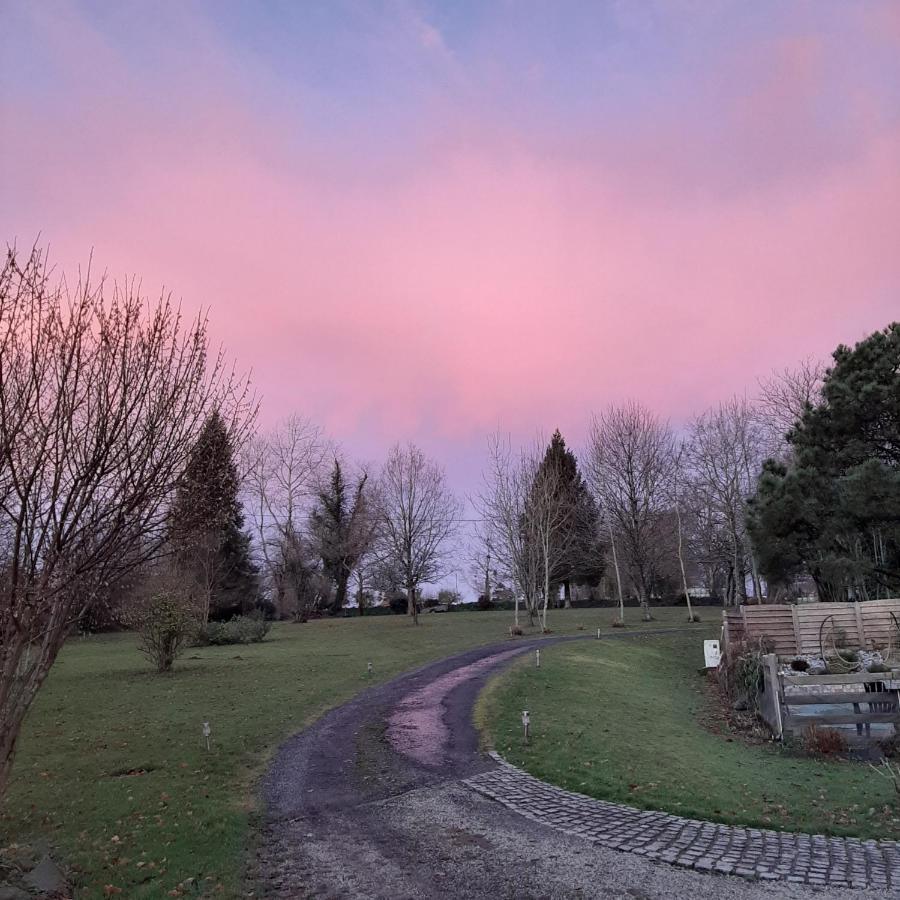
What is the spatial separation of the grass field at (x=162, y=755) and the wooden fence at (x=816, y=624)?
11.5 meters

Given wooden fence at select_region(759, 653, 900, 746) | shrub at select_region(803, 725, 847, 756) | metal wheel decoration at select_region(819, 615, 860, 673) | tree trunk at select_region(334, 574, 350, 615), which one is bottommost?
shrub at select_region(803, 725, 847, 756)

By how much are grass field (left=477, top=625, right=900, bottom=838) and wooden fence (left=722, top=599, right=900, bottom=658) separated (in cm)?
371

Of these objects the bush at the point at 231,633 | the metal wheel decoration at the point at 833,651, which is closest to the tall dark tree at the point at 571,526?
the bush at the point at 231,633

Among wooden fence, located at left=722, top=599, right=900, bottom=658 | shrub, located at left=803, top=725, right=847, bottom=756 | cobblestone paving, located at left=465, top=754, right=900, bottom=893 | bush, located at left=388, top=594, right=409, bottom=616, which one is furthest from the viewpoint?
bush, located at left=388, top=594, right=409, bottom=616

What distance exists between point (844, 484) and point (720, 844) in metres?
17.0

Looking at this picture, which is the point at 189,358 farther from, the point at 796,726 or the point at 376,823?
the point at 796,726

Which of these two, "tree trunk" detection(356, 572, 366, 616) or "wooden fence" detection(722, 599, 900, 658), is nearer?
"wooden fence" detection(722, 599, 900, 658)

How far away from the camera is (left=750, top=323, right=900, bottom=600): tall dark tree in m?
21.5

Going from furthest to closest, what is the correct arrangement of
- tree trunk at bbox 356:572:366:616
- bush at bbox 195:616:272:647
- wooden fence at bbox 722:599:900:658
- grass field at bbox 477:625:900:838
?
tree trunk at bbox 356:572:366:616 → bush at bbox 195:616:272:647 → wooden fence at bbox 722:599:900:658 → grass field at bbox 477:625:900:838

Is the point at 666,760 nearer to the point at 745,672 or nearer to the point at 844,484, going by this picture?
the point at 745,672

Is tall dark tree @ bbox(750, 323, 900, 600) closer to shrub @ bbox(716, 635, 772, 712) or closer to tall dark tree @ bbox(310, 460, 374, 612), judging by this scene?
shrub @ bbox(716, 635, 772, 712)

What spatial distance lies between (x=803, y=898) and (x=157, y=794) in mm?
8363

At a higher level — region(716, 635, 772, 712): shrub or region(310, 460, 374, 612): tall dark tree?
region(310, 460, 374, 612): tall dark tree

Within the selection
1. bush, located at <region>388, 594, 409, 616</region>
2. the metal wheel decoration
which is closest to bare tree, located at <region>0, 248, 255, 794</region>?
the metal wheel decoration
